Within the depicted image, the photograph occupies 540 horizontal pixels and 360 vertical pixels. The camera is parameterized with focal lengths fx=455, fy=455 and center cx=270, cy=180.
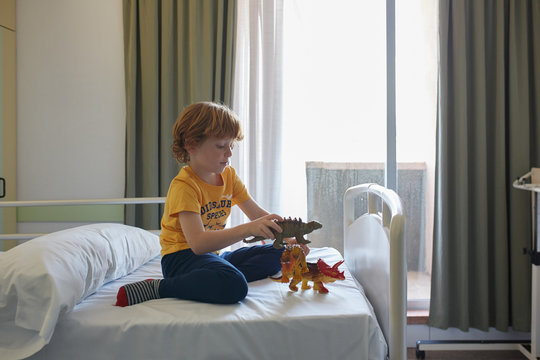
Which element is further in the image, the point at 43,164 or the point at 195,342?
the point at 43,164

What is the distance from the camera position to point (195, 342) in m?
1.13

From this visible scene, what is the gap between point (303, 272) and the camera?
1350mm

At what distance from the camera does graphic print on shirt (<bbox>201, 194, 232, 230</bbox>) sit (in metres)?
1.56

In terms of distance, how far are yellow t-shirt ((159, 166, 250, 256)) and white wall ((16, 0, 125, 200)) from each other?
1119 mm

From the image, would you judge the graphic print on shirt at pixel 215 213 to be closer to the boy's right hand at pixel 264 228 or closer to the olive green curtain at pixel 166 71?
the boy's right hand at pixel 264 228

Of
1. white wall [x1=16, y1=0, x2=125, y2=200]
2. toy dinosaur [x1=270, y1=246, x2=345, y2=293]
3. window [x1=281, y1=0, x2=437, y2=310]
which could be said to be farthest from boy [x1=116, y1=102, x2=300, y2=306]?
white wall [x1=16, y1=0, x2=125, y2=200]

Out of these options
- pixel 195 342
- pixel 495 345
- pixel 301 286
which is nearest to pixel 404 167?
pixel 495 345

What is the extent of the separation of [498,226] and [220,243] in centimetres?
163

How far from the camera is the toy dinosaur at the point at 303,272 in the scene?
135 centimetres

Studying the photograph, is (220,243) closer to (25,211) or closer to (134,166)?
(134,166)

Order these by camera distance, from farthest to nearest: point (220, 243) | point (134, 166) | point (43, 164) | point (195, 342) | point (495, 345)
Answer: point (43, 164)
point (134, 166)
point (495, 345)
point (220, 243)
point (195, 342)

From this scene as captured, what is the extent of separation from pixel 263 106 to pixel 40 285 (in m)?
1.59

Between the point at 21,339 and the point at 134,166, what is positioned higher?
the point at 134,166

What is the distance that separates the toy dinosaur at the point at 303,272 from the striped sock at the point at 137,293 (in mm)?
386
